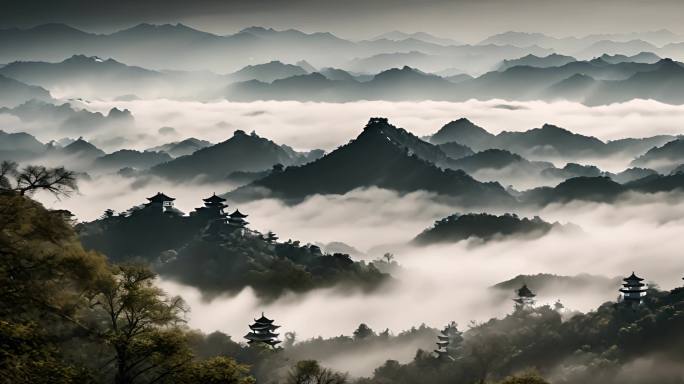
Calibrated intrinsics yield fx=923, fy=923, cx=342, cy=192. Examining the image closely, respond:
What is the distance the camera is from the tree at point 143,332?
131 ft

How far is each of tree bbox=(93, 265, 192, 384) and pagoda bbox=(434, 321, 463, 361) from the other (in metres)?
84.6

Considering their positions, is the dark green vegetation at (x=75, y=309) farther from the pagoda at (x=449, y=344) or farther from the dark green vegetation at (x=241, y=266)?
the dark green vegetation at (x=241, y=266)

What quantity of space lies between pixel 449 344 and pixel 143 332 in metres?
90.7

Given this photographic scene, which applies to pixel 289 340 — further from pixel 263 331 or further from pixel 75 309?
pixel 75 309

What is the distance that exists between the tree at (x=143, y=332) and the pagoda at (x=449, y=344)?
84.6 m

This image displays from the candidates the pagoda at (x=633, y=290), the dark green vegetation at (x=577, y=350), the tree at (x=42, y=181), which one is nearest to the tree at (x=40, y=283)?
the tree at (x=42, y=181)

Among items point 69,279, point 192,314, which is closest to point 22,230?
point 69,279

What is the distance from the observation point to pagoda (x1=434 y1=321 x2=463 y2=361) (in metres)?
125

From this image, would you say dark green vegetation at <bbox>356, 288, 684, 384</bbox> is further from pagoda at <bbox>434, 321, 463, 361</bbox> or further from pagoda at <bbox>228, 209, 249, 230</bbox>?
pagoda at <bbox>228, 209, 249, 230</bbox>

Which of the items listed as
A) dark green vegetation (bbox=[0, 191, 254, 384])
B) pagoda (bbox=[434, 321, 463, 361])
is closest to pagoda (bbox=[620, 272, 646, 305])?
pagoda (bbox=[434, 321, 463, 361])

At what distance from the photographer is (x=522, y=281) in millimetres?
194875

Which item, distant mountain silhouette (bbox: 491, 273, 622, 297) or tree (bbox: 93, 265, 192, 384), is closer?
tree (bbox: 93, 265, 192, 384)

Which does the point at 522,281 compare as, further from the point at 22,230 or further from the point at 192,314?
the point at 22,230

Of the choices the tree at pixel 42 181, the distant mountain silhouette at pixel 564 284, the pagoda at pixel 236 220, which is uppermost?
the pagoda at pixel 236 220
